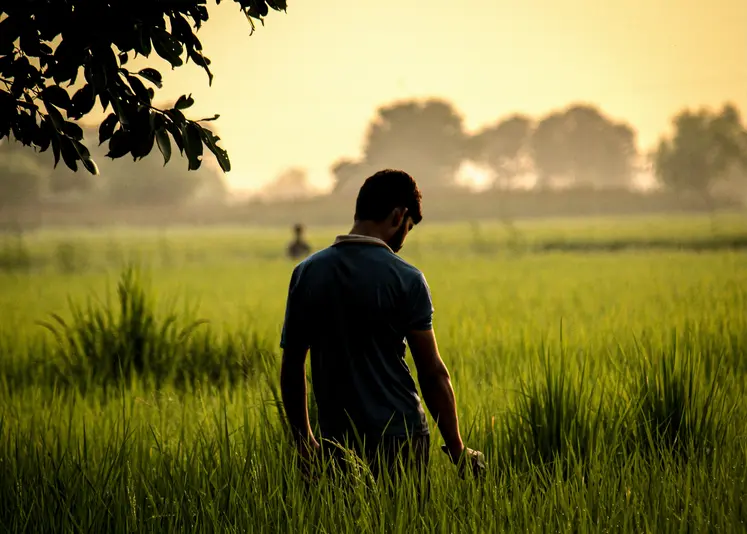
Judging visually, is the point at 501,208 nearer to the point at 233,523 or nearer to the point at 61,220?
the point at 61,220

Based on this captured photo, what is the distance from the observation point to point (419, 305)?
327cm

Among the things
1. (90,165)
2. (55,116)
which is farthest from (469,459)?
(55,116)

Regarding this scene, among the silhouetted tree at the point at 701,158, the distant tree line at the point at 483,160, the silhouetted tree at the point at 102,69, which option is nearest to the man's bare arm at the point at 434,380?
the silhouetted tree at the point at 102,69

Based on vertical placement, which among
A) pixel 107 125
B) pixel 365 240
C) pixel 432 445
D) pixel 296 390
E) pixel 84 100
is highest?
pixel 84 100

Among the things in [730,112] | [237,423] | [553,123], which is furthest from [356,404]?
[553,123]

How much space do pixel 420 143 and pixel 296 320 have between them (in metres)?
123

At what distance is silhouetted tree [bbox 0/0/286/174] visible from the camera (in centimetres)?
356

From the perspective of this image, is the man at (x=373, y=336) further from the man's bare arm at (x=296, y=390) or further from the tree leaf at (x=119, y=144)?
the tree leaf at (x=119, y=144)

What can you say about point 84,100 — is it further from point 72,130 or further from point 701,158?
point 701,158

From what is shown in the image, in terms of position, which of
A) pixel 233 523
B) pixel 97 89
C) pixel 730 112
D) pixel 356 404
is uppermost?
pixel 730 112

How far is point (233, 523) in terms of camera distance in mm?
3732

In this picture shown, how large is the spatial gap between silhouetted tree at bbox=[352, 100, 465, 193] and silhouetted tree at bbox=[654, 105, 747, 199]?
29.9m

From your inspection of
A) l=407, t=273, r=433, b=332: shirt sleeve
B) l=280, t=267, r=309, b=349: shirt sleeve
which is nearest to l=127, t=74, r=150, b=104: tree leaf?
l=280, t=267, r=309, b=349: shirt sleeve

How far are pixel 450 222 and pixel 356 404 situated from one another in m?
73.1
